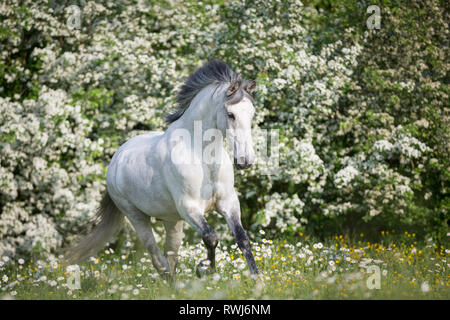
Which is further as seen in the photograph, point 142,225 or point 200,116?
point 142,225

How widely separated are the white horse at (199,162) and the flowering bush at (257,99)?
9.64ft

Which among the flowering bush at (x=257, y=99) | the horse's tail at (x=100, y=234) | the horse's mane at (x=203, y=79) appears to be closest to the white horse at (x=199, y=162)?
the horse's mane at (x=203, y=79)

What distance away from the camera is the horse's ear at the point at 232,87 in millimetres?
4398

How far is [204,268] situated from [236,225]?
55 centimetres

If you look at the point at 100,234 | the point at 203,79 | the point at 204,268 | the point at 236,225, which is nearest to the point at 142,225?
the point at 100,234

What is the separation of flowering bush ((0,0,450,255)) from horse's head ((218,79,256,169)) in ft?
11.6

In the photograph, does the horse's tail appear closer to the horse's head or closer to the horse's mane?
the horse's mane

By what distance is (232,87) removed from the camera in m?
4.41

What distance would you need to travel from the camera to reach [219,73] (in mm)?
4930

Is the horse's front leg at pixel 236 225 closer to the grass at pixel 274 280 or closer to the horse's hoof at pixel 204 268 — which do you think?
the grass at pixel 274 280

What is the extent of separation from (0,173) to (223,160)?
485 cm

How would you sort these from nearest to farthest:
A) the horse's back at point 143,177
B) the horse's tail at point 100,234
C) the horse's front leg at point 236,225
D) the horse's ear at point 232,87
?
the horse's ear at point 232,87, the horse's front leg at point 236,225, the horse's back at point 143,177, the horse's tail at point 100,234

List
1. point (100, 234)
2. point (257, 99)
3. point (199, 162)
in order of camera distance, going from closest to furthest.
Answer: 1. point (199, 162)
2. point (100, 234)
3. point (257, 99)

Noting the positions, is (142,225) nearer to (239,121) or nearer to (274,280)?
(274,280)
